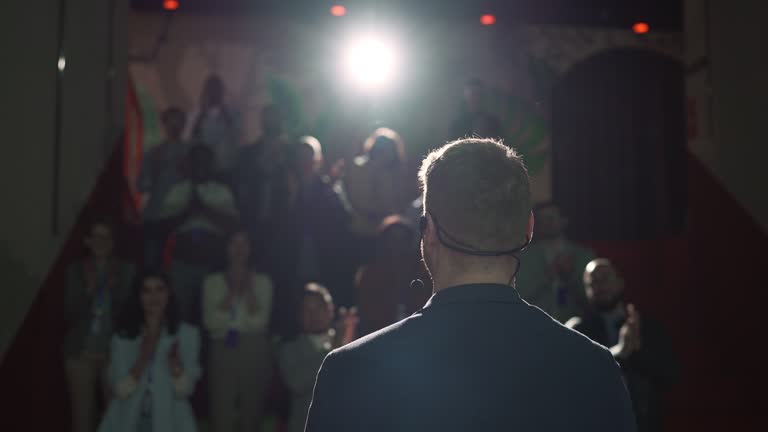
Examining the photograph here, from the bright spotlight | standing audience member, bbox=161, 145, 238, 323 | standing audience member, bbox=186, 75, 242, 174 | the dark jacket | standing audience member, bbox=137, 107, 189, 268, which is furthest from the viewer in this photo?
the bright spotlight

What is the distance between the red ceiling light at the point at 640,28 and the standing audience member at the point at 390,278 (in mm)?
5688

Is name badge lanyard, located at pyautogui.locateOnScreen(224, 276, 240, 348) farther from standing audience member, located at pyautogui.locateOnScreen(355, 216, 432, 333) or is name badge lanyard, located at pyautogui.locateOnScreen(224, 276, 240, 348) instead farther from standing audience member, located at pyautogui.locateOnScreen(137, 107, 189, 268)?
standing audience member, located at pyautogui.locateOnScreen(137, 107, 189, 268)

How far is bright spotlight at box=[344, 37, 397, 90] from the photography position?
10125 millimetres

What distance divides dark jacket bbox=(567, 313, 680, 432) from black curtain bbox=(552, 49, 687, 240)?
197 inches

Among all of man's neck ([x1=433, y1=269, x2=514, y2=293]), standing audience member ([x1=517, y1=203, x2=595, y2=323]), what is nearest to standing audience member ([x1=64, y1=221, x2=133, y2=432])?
standing audience member ([x1=517, y1=203, x2=595, y2=323])

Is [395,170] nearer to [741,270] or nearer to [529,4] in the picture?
[741,270]

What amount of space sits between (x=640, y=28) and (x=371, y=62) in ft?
10.3

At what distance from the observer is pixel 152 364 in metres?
4.75

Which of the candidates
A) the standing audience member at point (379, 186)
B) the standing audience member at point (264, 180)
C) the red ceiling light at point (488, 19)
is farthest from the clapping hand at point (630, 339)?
the red ceiling light at point (488, 19)

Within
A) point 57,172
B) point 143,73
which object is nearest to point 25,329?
point 57,172

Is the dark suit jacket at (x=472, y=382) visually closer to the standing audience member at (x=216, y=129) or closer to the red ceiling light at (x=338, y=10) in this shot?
the standing audience member at (x=216, y=129)

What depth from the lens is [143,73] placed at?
32.1 feet

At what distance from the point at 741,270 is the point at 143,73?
6.60 m

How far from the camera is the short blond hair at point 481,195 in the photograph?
1.39 m
